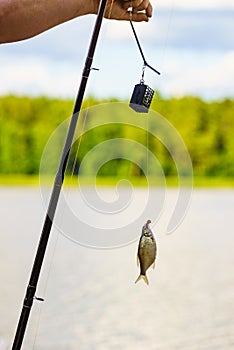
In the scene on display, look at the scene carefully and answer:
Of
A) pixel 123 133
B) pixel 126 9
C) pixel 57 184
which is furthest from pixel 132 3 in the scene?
pixel 123 133

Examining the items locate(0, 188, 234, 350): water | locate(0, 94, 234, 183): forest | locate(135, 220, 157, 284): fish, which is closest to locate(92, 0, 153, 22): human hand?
locate(135, 220, 157, 284): fish

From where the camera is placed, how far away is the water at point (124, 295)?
14.2ft

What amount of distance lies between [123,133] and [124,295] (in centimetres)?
815

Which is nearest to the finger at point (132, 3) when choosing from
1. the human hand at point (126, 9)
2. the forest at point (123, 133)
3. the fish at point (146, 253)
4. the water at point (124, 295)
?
the human hand at point (126, 9)

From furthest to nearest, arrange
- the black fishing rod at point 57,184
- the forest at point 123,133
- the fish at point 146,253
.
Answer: the forest at point 123,133, the fish at point 146,253, the black fishing rod at point 57,184

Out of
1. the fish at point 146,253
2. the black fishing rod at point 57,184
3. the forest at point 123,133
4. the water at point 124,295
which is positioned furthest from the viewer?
the forest at point 123,133

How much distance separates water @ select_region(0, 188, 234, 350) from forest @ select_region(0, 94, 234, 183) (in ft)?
14.5

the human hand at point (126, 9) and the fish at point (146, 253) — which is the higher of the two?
the human hand at point (126, 9)

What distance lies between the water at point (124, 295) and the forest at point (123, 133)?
14.5 ft

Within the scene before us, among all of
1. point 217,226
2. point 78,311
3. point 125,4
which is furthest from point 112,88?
point 125,4

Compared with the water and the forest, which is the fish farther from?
the forest

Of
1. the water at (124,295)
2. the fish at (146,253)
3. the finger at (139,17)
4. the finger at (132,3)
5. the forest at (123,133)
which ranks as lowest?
the fish at (146,253)

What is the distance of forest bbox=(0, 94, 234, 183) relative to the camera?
13.7m

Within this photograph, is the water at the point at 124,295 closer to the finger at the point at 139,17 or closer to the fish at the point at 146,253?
the fish at the point at 146,253
